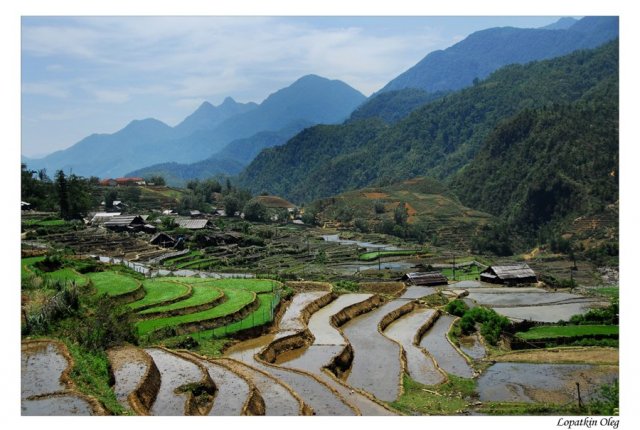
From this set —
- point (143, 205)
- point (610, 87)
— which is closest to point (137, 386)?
point (143, 205)

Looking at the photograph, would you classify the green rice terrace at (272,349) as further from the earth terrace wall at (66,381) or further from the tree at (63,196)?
the tree at (63,196)

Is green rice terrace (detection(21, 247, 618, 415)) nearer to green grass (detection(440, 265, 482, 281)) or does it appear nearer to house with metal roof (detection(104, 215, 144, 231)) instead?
green grass (detection(440, 265, 482, 281))

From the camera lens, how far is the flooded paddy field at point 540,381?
1589cm

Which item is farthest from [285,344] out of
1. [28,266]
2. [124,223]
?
[124,223]

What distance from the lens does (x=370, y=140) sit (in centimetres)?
16912

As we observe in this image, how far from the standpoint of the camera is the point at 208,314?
68.1 ft

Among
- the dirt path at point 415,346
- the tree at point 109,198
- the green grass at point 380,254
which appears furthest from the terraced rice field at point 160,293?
the tree at point 109,198

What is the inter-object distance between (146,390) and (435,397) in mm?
6908

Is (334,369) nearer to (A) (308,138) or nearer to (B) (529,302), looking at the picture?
(B) (529,302)

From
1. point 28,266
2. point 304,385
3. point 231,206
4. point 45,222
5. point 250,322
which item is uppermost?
point 231,206

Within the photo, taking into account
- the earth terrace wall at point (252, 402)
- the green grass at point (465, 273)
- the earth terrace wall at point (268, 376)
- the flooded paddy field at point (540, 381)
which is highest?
the earth terrace wall at point (252, 402)

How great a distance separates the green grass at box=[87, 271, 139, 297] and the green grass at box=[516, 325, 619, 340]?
14426 mm

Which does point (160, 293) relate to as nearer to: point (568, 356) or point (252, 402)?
point (252, 402)

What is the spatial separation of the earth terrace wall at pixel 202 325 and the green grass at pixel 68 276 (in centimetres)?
435
